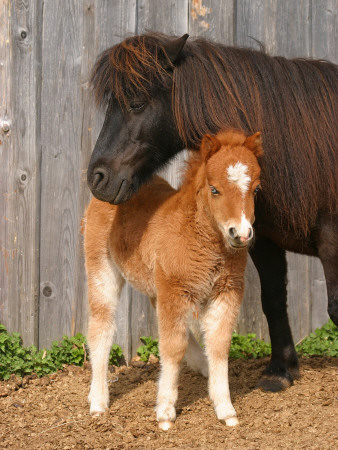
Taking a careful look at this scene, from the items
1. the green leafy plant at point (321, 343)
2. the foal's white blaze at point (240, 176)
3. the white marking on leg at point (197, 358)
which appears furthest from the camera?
the green leafy plant at point (321, 343)

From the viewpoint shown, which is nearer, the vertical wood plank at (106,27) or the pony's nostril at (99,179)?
the pony's nostril at (99,179)

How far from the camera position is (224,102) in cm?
351

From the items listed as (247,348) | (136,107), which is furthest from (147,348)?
(136,107)

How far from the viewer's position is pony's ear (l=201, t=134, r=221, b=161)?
3.15m

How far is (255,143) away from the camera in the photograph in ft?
10.6

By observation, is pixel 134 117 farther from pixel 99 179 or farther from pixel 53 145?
pixel 53 145

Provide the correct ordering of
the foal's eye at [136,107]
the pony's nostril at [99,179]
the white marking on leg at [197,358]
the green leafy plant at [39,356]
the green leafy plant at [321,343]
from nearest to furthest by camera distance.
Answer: the pony's nostril at [99,179] → the foal's eye at [136,107] → the white marking on leg at [197,358] → the green leafy plant at [39,356] → the green leafy plant at [321,343]

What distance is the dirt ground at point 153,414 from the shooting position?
3148 millimetres

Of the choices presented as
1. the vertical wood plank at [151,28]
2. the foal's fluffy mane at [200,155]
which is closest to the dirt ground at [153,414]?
the vertical wood plank at [151,28]

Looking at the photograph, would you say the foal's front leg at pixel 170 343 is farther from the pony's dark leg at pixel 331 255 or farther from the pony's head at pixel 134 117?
the pony's dark leg at pixel 331 255

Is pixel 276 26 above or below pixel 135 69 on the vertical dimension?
above

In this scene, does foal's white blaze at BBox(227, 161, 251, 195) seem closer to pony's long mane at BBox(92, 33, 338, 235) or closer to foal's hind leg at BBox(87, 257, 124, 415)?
pony's long mane at BBox(92, 33, 338, 235)

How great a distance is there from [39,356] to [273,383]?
1709 millimetres

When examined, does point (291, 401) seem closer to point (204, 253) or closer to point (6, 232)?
point (204, 253)
